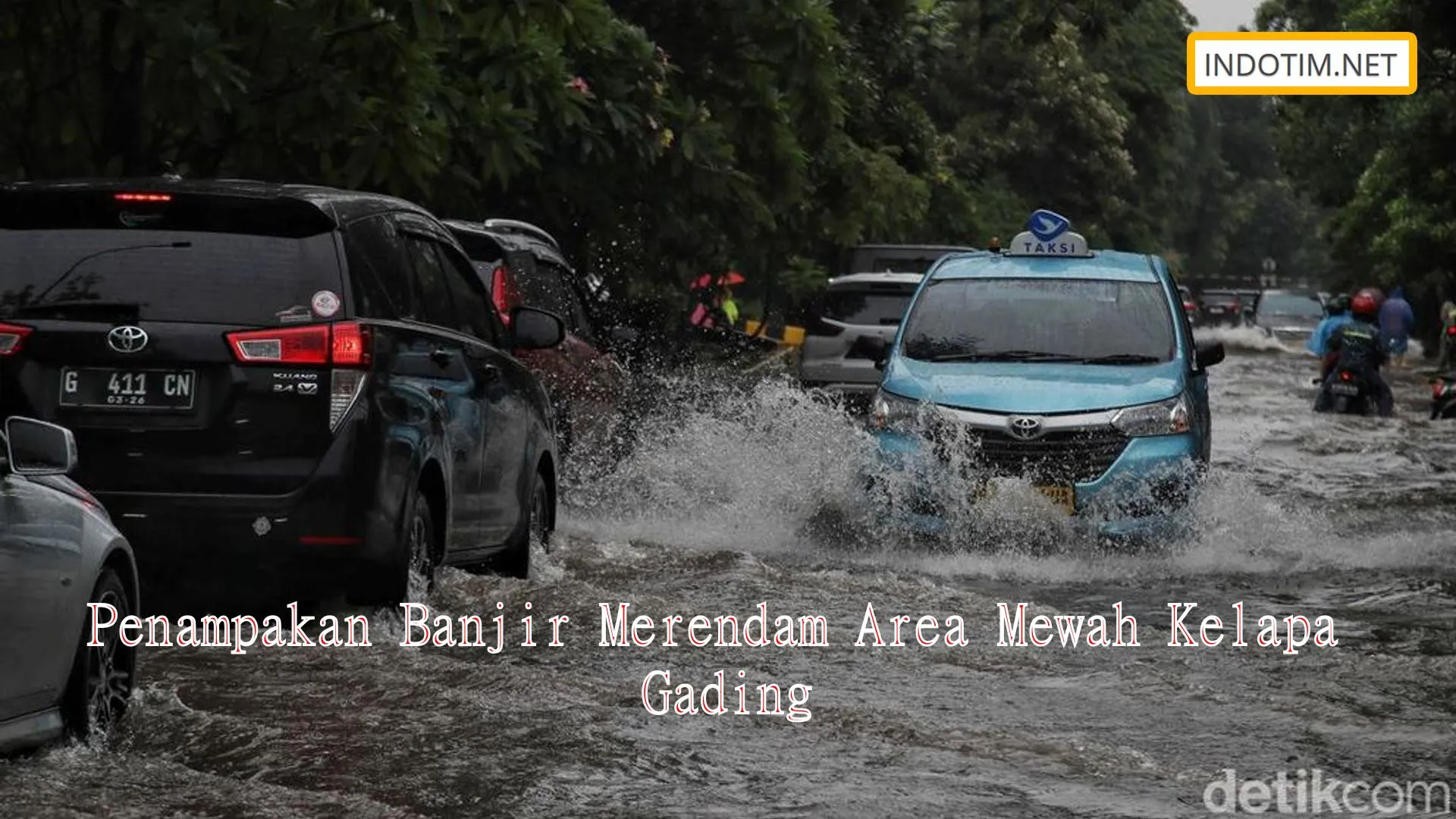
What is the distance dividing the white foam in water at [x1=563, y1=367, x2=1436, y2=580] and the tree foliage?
251cm

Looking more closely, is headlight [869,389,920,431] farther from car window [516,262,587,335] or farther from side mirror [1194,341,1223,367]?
car window [516,262,587,335]

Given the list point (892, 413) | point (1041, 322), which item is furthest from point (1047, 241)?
point (892, 413)

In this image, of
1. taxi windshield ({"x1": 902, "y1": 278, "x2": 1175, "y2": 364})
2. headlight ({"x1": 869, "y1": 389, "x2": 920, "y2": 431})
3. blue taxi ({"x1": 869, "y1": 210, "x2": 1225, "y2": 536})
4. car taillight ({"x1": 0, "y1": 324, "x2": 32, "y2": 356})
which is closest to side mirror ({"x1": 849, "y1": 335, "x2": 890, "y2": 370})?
blue taxi ({"x1": 869, "y1": 210, "x2": 1225, "y2": 536})

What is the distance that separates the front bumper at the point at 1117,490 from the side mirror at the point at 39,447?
24.7 feet

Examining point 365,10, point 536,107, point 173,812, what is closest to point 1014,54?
point 536,107

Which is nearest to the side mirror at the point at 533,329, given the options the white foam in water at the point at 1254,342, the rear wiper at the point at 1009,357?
the rear wiper at the point at 1009,357

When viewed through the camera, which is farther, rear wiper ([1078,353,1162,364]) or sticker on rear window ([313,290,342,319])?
rear wiper ([1078,353,1162,364])

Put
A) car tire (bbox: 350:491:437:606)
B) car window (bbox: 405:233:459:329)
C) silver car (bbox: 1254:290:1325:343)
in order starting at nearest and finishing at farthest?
car tire (bbox: 350:491:437:606) < car window (bbox: 405:233:459:329) < silver car (bbox: 1254:290:1325:343)

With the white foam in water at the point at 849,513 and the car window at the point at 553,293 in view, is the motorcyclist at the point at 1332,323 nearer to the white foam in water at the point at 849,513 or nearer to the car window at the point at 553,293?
the white foam in water at the point at 849,513

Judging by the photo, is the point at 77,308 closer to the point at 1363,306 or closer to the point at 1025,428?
the point at 1025,428

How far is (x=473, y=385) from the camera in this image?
34.8 ft

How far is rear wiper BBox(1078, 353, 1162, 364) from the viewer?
14695mm

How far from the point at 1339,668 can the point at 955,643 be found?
144 cm

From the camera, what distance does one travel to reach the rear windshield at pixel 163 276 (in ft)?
29.6
